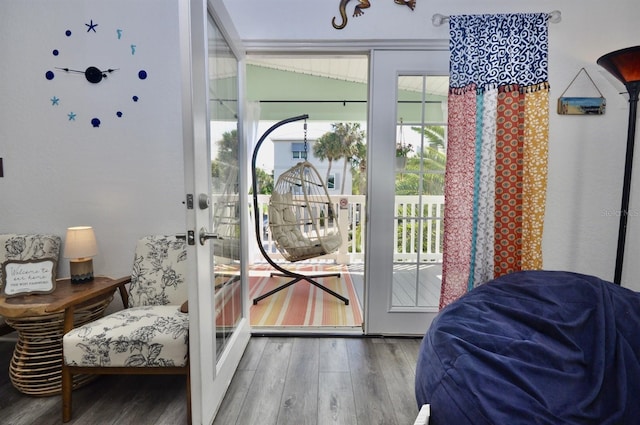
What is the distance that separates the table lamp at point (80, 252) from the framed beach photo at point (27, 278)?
11cm

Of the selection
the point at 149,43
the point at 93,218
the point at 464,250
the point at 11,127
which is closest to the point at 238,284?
the point at 93,218

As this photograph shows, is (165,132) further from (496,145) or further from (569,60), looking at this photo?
(569,60)

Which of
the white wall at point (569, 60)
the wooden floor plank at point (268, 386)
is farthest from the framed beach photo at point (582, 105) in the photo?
the wooden floor plank at point (268, 386)

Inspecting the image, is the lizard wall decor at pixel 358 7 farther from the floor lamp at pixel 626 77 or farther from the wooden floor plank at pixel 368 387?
the wooden floor plank at pixel 368 387

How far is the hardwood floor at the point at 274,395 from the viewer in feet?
4.92

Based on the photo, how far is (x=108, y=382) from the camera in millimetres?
1775

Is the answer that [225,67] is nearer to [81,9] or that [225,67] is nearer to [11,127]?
[81,9]

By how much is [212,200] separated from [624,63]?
2.32 meters

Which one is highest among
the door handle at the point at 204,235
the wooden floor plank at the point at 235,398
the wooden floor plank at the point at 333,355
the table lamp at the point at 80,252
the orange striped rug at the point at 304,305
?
the door handle at the point at 204,235

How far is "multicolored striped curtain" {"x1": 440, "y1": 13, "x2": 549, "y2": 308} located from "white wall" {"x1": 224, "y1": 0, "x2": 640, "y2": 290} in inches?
13.9

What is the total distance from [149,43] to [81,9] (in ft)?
1.59

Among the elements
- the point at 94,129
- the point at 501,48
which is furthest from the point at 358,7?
the point at 94,129

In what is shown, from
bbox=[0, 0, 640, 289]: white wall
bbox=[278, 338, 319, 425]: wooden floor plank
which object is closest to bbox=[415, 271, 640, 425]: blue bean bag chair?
bbox=[278, 338, 319, 425]: wooden floor plank

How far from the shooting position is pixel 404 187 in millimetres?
2252
